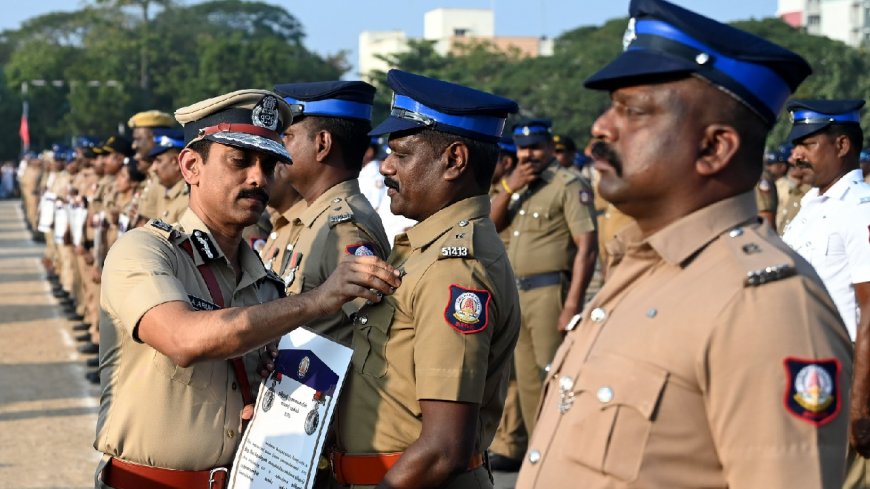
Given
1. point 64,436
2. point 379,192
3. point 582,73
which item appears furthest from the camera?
point 582,73

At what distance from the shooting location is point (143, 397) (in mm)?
3293

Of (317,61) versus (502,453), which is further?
(317,61)

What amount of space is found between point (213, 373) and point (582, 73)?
61.6 metres

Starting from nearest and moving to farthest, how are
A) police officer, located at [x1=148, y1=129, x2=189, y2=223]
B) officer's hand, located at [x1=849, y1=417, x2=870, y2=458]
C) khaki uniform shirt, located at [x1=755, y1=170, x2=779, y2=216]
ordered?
officer's hand, located at [x1=849, y1=417, x2=870, y2=458] < police officer, located at [x1=148, y1=129, x2=189, y2=223] < khaki uniform shirt, located at [x1=755, y1=170, x2=779, y2=216]

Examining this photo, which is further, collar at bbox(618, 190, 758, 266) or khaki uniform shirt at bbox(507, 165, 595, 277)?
khaki uniform shirt at bbox(507, 165, 595, 277)

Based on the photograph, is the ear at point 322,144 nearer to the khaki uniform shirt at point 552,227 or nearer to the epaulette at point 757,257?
the epaulette at point 757,257

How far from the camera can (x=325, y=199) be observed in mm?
4266

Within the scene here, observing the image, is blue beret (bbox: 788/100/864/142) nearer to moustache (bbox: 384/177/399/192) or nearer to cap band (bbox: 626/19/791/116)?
moustache (bbox: 384/177/399/192)

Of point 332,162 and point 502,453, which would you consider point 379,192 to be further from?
point 332,162

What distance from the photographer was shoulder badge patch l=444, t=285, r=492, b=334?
322 centimetres

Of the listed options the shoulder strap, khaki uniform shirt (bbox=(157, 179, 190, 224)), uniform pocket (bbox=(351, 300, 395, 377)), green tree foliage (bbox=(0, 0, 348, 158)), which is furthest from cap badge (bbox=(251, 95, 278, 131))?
green tree foliage (bbox=(0, 0, 348, 158))

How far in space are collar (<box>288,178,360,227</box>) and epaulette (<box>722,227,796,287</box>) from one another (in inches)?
89.0

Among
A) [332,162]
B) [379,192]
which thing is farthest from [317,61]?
[332,162]

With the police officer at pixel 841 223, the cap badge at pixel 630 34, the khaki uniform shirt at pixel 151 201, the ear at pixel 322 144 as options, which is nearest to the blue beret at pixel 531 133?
the khaki uniform shirt at pixel 151 201
